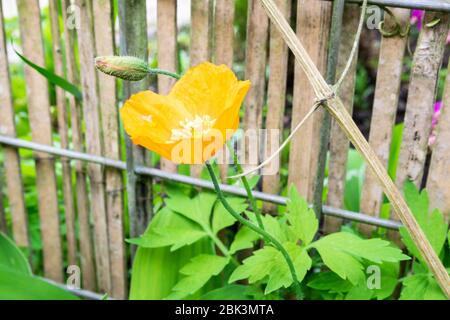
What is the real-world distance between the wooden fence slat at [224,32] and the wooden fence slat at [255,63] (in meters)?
0.05

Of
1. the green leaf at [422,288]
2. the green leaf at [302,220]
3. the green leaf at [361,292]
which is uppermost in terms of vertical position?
the green leaf at [302,220]

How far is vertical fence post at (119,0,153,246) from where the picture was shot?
5.40ft

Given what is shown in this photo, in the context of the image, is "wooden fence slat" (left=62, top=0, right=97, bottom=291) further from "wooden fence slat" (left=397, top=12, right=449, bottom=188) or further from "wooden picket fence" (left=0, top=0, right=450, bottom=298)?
"wooden fence slat" (left=397, top=12, right=449, bottom=188)

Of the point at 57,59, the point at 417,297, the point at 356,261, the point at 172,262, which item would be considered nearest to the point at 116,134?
the point at 57,59

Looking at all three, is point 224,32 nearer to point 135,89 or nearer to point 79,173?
point 135,89

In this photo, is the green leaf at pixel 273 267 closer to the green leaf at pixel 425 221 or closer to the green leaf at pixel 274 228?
the green leaf at pixel 274 228

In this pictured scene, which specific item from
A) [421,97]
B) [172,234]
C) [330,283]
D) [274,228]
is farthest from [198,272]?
[421,97]

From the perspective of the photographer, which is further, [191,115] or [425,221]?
[425,221]

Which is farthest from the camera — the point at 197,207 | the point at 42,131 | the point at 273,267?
the point at 42,131

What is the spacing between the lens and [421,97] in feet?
4.82

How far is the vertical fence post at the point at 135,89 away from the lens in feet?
5.40

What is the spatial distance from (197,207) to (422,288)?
0.65 meters

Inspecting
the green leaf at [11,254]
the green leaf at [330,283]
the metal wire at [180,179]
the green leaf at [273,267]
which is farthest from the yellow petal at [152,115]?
the green leaf at [11,254]

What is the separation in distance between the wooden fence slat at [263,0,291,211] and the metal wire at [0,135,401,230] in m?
0.06
